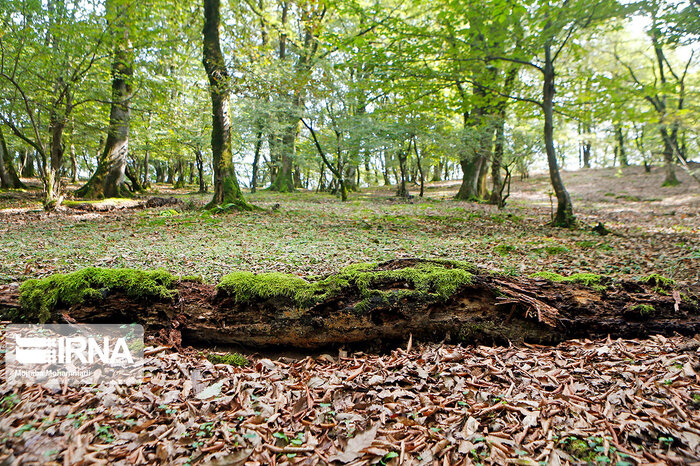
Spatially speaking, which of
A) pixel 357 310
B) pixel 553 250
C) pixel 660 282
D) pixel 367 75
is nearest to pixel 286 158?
pixel 367 75

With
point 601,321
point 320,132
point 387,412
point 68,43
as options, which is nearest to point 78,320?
point 387,412

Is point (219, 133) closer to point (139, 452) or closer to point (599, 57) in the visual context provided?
point (139, 452)

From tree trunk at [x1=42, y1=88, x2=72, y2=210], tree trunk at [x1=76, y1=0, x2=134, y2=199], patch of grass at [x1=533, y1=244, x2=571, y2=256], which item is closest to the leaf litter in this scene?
patch of grass at [x1=533, y1=244, x2=571, y2=256]

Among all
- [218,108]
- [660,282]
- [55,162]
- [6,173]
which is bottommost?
[660,282]

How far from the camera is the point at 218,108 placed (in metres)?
9.09

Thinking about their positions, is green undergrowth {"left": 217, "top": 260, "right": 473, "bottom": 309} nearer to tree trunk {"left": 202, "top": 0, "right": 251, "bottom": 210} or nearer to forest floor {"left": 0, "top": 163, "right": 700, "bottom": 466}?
forest floor {"left": 0, "top": 163, "right": 700, "bottom": 466}

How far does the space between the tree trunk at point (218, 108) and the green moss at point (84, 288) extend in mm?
6897

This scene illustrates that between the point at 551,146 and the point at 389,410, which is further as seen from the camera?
the point at 551,146

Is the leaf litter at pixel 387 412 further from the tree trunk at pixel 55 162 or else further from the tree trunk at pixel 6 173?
the tree trunk at pixel 6 173

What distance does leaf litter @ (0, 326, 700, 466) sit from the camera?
1521 millimetres

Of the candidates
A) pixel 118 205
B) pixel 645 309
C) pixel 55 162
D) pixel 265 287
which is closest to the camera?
pixel 645 309

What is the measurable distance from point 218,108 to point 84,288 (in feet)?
25.5

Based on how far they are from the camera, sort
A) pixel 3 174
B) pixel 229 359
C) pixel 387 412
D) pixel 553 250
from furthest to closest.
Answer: pixel 3 174
pixel 553 250
pixel 229 359
pixel 387 412

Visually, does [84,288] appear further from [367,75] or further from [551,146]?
[551,146]
